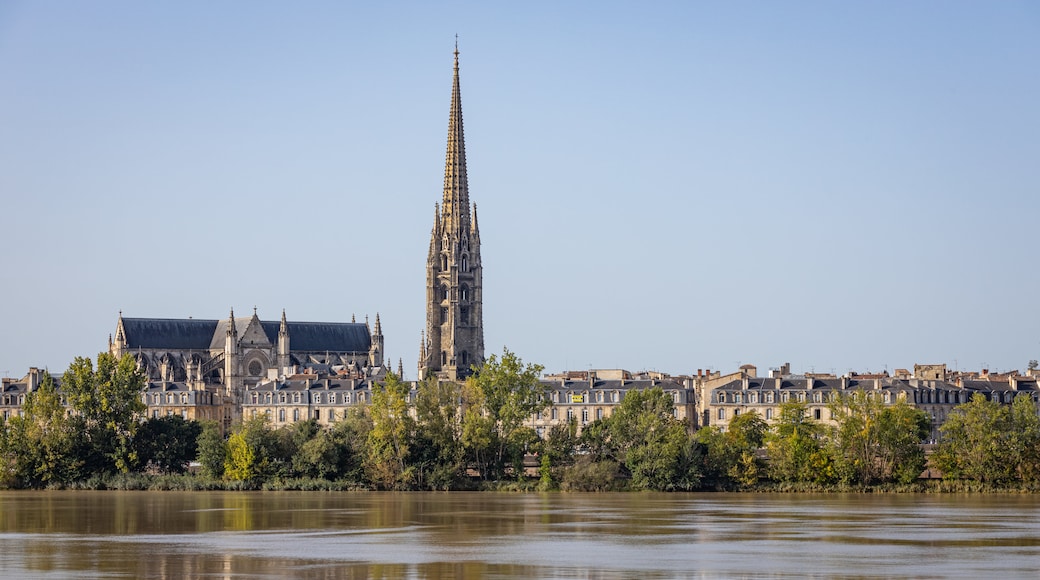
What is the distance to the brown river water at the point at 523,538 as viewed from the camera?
1775 inches

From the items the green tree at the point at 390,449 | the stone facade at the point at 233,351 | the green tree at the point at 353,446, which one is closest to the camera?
the green tree at the point at 390,449

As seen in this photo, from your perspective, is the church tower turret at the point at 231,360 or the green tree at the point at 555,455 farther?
the church tower turret at the point at 231,360

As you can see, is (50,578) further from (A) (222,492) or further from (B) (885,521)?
(A) (222,492)

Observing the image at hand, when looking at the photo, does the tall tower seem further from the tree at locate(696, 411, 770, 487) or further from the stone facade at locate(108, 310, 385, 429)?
the tree at locate(696, 411, 770, 487)

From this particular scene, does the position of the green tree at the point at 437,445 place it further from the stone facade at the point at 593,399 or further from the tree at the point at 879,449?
the stone facade at the point at 593,399

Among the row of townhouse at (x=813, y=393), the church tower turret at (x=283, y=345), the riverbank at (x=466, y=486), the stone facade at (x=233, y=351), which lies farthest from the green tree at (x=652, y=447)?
the church tower turret at (x=283, y=345)

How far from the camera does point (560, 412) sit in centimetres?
13112

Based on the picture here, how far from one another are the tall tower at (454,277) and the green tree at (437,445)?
78748 mm

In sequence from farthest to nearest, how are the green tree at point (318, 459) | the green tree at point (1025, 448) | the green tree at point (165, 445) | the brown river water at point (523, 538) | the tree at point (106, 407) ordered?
the green tree at point (165, 445)
the tree at point (106, 407)
the green tree at point (318, 459)
the green tree at point (1025, 448)
the brown river water at point (523, 538)

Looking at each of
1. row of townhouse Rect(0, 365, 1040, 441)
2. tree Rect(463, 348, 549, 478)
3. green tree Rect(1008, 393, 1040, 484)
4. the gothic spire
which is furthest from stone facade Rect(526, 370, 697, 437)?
the gothic spire

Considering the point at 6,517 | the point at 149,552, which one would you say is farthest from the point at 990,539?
the point at 6,517

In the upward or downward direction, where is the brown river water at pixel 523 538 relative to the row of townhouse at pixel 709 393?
downward

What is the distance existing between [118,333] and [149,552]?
137 metres

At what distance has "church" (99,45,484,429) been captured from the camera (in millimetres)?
180375
